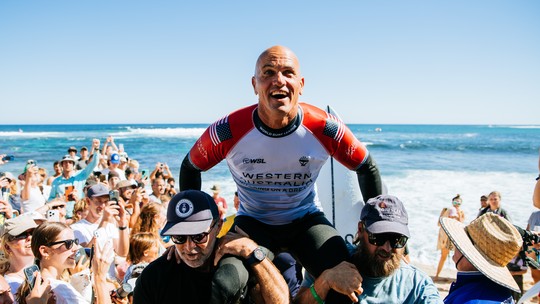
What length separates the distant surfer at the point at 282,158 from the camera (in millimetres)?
2566

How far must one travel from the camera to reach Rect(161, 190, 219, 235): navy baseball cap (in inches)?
90.6

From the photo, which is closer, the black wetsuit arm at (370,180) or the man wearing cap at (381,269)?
the man wearing cap at (381,269)

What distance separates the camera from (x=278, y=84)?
2.52m

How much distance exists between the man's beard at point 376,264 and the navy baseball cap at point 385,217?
0.14 metres

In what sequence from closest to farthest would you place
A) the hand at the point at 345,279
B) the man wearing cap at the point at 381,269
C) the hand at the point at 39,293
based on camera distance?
the hand at the point at 345,279 < the man wearing cap at the point at 381,269 < the hand at the point at 39,293

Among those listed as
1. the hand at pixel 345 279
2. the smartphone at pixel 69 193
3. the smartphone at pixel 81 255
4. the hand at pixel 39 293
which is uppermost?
the hand at pixel 345 279

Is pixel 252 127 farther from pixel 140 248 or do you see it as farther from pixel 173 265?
pixel 140 248

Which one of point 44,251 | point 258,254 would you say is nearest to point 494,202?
point 258,254

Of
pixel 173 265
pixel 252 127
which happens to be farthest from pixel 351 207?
pixel 173 265

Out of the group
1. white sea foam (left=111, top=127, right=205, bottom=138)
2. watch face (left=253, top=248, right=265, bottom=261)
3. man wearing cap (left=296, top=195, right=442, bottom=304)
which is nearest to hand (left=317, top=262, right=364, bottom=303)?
man wearing cap (left=296, top=195, right=442, bottom=304)

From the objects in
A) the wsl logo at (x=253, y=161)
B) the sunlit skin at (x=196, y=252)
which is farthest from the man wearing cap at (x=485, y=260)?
the sunlit skin at (x=196, y=252)

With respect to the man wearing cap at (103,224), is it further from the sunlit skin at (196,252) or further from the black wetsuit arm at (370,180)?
the black wetsuit arm at (370,180)

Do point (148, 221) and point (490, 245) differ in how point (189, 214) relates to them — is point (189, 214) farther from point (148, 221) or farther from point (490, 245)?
point (148, 221)

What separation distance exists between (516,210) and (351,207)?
38.2 feet
